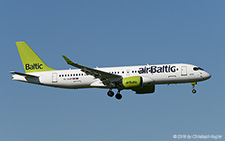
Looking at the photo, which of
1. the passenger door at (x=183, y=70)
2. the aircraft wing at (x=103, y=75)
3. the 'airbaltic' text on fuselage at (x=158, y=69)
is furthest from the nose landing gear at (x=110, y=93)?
the passenger door at (x=183, y=70)

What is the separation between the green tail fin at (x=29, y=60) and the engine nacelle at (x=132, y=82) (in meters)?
12.0

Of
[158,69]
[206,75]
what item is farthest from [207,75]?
[158,69]

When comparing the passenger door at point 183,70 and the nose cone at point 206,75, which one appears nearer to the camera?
the passenger door at point 183,70

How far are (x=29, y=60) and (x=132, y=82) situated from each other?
16.5 metres

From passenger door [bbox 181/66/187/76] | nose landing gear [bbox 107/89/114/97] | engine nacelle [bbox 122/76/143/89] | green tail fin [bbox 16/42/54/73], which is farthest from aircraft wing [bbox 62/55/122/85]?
green tail fin [bbox 16/42/54/73]

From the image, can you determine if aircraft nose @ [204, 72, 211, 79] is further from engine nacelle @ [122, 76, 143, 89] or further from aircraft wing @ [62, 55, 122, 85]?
aircraft wing @ [62, 55, 122, 85]

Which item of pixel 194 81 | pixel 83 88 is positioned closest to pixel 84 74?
pixel 83 88

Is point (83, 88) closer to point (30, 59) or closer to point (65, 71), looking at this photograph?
point (65, 71)

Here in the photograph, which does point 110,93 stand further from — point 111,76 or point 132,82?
point 132,82

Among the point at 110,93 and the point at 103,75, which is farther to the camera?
the point at 110,93

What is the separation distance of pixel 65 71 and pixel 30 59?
6248mm

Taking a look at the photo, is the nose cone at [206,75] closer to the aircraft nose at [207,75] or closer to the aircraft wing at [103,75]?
the aircraft nose at [207,75]

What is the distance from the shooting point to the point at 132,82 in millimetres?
52375

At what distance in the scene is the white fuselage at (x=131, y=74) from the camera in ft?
173
